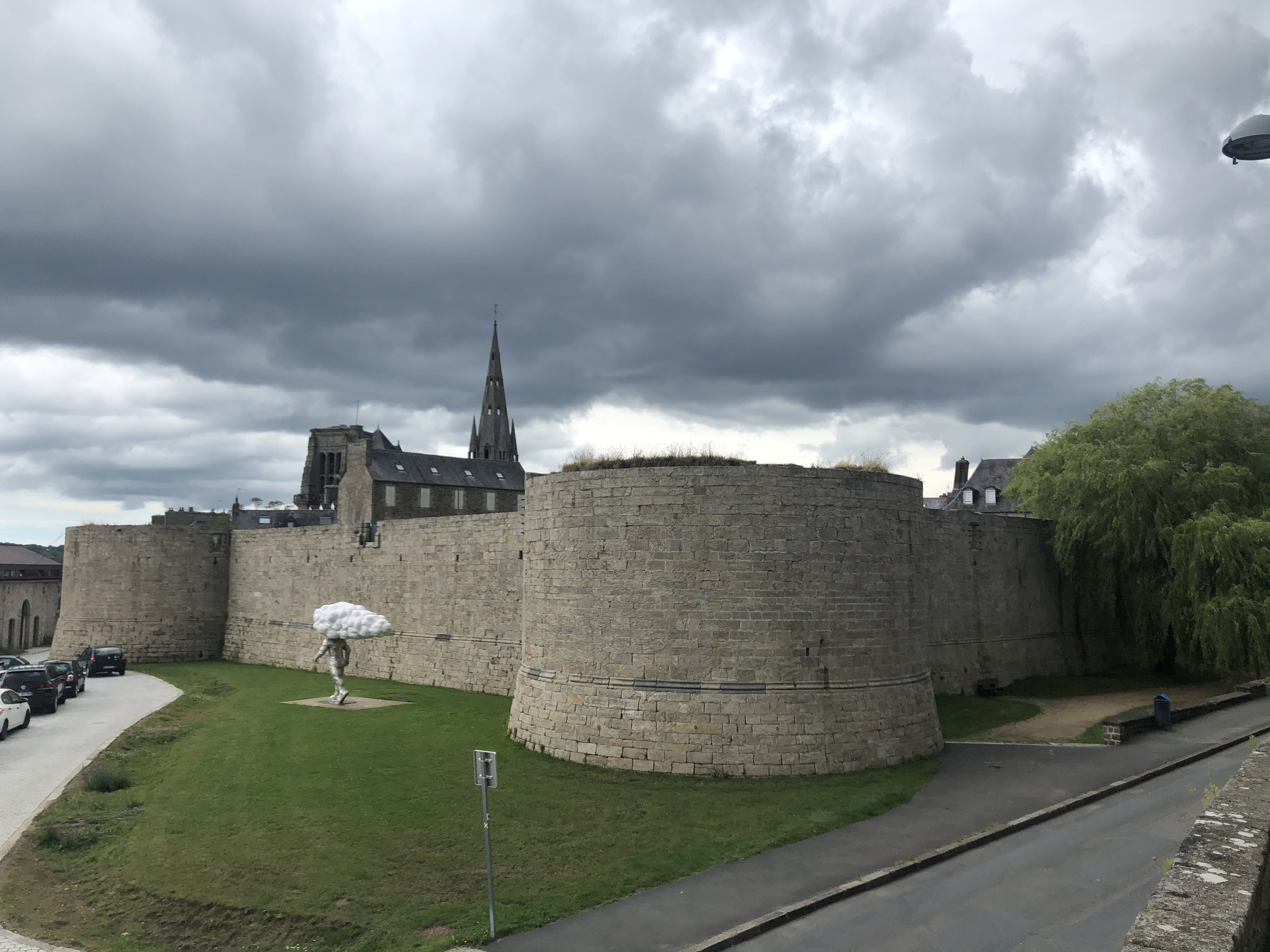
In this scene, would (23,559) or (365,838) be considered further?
(23,559)

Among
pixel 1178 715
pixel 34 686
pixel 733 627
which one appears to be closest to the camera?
pixel 733 627

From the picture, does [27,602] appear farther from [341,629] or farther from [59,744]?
[59,744]

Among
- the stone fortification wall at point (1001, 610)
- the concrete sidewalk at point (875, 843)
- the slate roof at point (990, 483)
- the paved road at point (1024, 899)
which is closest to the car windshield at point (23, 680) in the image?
the concrete sidewalk at point (875, 843)

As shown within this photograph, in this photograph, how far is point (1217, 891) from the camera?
605cm

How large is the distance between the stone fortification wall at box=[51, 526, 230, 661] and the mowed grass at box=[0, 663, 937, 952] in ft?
69.2

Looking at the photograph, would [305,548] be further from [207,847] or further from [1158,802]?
[1158,802]

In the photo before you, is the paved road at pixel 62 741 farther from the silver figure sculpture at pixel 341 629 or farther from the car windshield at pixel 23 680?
the silver figure sculpture at pixel 341 629

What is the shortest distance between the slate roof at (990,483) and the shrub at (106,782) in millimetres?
47012

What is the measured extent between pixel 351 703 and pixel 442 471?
37.9 metres

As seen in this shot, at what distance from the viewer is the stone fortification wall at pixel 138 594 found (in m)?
37.1

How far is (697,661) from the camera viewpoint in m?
15.7

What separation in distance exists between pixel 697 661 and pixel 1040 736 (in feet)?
30.0

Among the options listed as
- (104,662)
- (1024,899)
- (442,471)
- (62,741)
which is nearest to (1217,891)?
(1024,899)

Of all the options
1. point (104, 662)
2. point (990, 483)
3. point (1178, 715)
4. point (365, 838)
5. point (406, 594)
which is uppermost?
point (990, 483)
